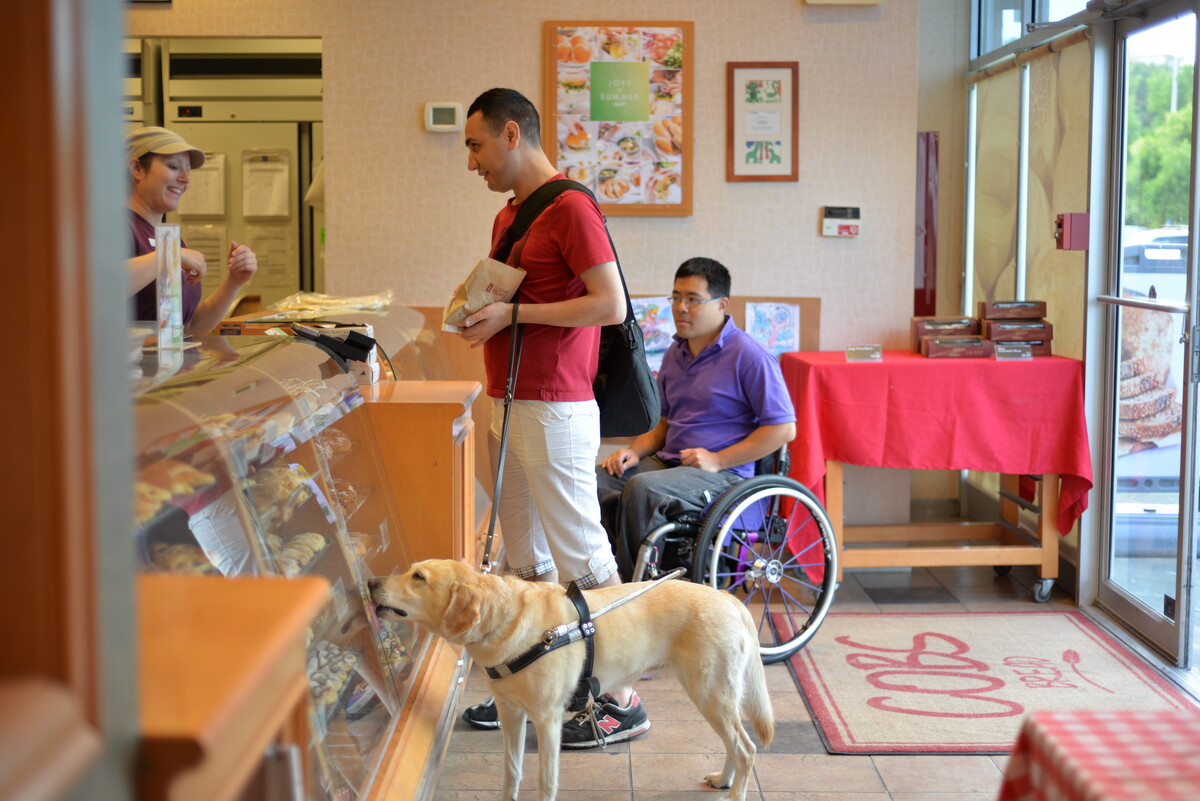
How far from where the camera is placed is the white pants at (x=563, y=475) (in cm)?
295

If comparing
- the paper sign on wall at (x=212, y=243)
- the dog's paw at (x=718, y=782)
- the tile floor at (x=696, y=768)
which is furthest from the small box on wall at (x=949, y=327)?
→ the paper sign on wall at (x=212, y=243)

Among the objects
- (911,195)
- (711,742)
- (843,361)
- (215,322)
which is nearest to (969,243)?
(911,195)

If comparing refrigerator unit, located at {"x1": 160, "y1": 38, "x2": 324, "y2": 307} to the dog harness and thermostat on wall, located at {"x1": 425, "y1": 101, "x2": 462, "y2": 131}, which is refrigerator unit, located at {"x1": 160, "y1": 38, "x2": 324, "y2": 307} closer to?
thermostat on wall, located at {"x1": 425, "y1": 101, "x2": 462, "y2": 131}

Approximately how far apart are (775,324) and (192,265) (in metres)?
2.89

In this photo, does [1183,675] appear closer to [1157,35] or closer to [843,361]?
[843,361]

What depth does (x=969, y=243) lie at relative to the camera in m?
5.98

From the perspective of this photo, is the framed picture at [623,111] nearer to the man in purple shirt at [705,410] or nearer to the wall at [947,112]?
the man in purple shirt at [705,410]

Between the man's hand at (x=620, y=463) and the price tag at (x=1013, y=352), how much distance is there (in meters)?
1.63

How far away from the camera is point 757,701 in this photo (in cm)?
279

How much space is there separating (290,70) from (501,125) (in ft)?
14.8

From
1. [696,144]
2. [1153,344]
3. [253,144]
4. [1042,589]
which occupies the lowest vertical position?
[1042,589]

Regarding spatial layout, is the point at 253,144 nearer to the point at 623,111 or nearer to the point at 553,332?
the point at 623,111

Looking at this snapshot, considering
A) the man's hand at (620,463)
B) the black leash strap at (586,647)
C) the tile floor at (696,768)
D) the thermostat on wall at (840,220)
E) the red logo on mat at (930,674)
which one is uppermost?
the thermostat on wall at (840,220)

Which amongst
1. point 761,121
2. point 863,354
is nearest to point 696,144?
point 761,121
